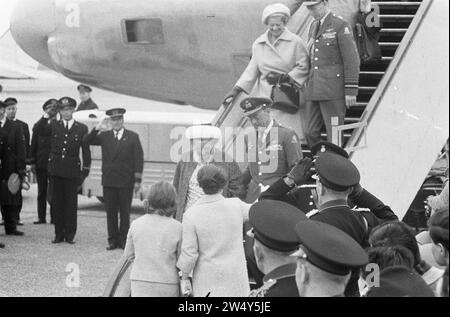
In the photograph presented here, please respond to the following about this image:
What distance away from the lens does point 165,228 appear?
18.5 feet

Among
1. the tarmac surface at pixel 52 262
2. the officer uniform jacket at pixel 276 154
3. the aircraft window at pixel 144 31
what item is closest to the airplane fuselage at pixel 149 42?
the aircraft window at pixel 144 31

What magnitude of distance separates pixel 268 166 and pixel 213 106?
20.5 feet

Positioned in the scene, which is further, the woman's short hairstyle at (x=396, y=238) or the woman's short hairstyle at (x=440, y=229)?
the woman's short hairstyle at (x=396, y=238)

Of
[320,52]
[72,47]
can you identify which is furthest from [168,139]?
[320,52]

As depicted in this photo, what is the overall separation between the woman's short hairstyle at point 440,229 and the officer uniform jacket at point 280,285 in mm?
598

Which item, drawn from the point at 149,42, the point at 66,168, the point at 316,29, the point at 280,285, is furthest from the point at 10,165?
the point at 280,285

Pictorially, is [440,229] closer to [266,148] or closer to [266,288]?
[266,288]

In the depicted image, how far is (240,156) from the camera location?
7.98m

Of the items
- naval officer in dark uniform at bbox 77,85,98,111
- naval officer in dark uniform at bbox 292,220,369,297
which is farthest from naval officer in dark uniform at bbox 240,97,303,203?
naval officer in dark uniform at bbox 77,85,98,111

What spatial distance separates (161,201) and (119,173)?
5.53 metres

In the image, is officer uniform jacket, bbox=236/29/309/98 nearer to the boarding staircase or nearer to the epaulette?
the boarding staircase

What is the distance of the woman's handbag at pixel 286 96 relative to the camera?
828 cm

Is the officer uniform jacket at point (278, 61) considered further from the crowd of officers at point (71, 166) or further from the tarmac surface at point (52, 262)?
the crowd of officers at point (71, 166)

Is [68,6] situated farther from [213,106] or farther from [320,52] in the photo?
[320,52]
